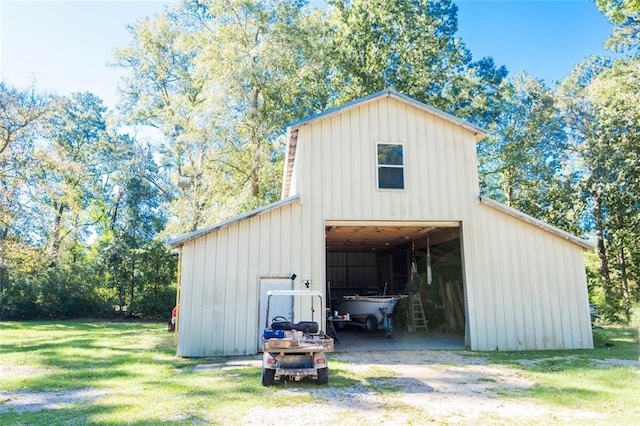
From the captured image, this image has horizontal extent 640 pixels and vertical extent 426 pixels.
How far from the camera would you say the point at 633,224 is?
2283 centimetres

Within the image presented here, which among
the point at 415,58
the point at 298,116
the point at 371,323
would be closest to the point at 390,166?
the point at 371,323

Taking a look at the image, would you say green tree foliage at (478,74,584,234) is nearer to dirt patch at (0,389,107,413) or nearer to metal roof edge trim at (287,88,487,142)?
metal roof edge trim at (287,88,487,142)

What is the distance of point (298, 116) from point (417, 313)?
1329 cm

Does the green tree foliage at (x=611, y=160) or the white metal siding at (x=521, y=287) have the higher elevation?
the green tree foliage at (x=611, y=160)

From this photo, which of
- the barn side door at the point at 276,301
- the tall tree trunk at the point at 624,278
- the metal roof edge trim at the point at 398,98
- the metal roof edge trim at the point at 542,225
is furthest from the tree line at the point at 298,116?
the metal roof edge trim at the point at 542,225

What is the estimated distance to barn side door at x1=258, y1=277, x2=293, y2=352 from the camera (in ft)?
35.1

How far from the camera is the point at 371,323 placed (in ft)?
49.9

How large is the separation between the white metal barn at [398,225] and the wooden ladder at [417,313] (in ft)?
16.2

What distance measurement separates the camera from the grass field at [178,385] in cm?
564

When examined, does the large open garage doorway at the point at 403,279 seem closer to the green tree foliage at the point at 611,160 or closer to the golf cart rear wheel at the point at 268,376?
the golf cart rear wheel at the point at 268,376

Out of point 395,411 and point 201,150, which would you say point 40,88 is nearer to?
point 201,150

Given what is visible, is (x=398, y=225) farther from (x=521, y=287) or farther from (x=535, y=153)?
(x=535, y=153)

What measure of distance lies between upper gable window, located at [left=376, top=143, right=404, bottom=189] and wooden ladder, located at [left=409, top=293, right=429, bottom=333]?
264 inches

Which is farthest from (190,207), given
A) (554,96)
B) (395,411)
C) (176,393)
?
(554,96)
